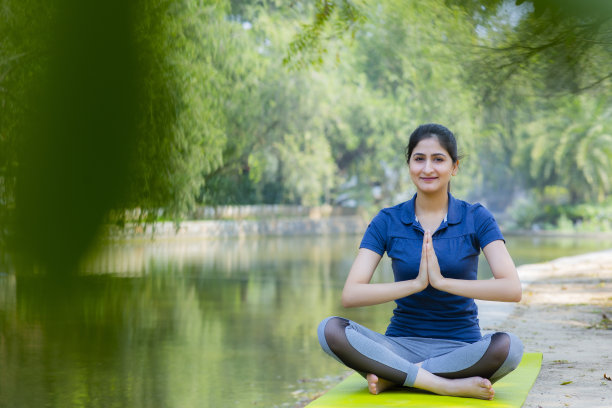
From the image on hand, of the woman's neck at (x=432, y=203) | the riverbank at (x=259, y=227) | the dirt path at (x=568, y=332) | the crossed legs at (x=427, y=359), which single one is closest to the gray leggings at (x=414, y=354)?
the crossed legs at (x=427, y=359)

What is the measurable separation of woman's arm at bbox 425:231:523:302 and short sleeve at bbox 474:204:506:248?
0.06 feet

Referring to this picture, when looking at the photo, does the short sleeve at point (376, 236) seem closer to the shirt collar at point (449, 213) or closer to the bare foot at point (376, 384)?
the shirt collar at point (449, 213)

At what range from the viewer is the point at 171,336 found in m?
6.88

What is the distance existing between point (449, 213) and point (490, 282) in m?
0.33

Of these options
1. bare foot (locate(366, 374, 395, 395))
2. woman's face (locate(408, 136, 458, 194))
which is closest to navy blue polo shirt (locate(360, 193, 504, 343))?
woman's face (locate(408, 136, 458, 194))

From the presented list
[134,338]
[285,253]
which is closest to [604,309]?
[134,338]

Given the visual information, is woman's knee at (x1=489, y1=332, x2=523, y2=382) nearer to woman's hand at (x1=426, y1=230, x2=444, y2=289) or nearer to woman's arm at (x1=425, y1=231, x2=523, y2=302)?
woman's arm at (x1=425, y1=231, x2=523, y2=302)

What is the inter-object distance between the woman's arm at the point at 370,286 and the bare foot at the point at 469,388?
1.27ft

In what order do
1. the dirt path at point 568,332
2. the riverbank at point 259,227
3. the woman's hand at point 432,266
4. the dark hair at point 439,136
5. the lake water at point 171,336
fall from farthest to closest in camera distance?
1. the riverbank at point 259,227
2. the lake water at point 171,336
3. the dirt path at point 568,332
4. the dark hair at point 439,136
5. the woman's hand at point 432,266

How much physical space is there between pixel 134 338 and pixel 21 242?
303 cm

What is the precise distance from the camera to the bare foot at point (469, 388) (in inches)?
117

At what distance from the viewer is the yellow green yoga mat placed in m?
2.92

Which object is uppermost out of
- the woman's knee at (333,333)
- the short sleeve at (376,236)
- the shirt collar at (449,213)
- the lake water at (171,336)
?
the shirt collar at (449,213)

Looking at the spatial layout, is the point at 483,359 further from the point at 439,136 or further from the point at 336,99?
the point at 336,99
